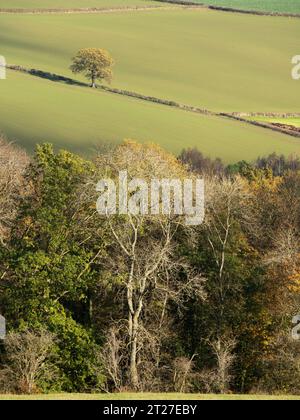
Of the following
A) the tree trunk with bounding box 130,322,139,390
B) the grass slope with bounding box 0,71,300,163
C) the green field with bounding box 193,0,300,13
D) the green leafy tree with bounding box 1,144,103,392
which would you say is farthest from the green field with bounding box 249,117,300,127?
the tree trunk with bounding box 130,322,139,390

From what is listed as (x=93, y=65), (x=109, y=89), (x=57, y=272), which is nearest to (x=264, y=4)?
(x=93, y=65)

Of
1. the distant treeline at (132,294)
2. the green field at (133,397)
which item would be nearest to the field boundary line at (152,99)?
the distant treeline at (132,294)

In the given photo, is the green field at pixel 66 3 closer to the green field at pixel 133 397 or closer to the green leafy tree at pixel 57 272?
the green leafy tree at pixel 57 272

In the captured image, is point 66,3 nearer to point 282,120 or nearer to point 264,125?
point 282,120

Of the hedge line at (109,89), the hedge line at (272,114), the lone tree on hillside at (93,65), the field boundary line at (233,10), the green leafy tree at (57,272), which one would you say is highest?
the field boundary line at (233,10)

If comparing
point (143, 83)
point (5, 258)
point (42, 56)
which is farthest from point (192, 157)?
point (5, 258)

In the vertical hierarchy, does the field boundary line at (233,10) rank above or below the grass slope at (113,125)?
above
